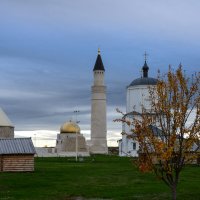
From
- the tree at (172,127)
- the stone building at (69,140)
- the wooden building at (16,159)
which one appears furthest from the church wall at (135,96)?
the tree at (172,127)

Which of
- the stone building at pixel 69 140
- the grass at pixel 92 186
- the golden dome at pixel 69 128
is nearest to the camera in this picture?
the grass at pixel 92 186

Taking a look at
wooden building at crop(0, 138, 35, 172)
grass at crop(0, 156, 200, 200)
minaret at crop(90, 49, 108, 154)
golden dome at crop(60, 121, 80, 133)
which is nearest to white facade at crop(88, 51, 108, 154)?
minaret at crop(90, 49, 108, 154)

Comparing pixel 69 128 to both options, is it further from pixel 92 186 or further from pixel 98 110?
pixel 92 186

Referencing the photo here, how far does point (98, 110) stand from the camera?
108750mm

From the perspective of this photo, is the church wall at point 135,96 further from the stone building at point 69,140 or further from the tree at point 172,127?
the tree at point 172,127

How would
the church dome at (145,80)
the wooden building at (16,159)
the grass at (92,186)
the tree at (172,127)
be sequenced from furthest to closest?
1. the church dome at (145,80)
2. the wooden building at (16,159)
3. the grass at (92,186)
4. the tree at (172,127)

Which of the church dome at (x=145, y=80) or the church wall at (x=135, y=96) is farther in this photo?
the church dome at (x=145, y=80)

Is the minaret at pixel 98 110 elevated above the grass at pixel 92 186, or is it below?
above

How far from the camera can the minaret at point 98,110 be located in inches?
4264

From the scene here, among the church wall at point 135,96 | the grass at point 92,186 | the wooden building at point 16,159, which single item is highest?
the church wall at point 135,96

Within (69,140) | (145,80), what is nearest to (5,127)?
(145,80)

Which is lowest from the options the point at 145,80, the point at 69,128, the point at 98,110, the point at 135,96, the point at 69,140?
the point at 69,140

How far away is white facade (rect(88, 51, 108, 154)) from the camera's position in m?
108

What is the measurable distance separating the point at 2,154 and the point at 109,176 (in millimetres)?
9932
